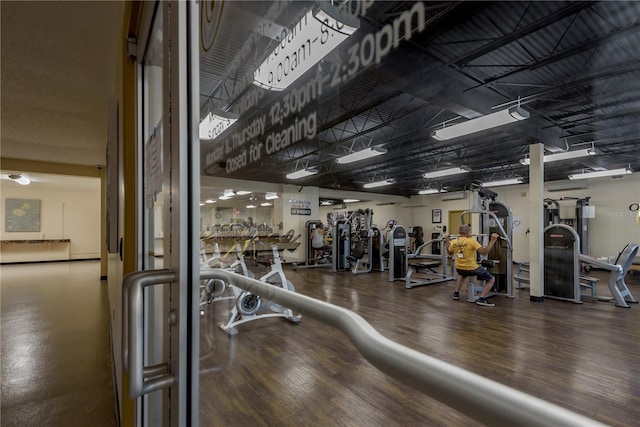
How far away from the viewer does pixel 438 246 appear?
7590mm

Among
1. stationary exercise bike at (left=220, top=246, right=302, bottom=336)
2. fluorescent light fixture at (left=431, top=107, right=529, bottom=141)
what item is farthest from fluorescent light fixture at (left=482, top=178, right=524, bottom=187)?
stationary exercise bike at (left=220, top=246, right=302, bottom=336)

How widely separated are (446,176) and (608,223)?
3.92 m

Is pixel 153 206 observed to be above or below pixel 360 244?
above

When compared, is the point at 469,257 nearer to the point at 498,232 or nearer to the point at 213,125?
the point at 498,232

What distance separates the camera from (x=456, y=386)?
1.05 ft

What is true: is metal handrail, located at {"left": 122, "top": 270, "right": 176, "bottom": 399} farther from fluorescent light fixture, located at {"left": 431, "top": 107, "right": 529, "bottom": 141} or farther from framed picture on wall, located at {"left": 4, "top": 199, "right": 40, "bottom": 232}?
framed picture on wall, located at {"left": 4, "top": 199, "right": 40, "bottom": 232}

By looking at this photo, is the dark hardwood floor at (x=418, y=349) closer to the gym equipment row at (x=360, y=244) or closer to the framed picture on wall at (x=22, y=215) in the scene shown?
the gym equipment row at (x=360, y=244)

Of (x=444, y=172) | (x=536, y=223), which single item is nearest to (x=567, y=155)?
(x=536, y=223)

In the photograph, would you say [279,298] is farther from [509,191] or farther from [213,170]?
[509,191]

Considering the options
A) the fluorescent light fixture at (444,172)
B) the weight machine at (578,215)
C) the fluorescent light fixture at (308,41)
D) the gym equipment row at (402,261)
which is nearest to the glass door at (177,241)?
the fluorescent light fixture at (308,41)

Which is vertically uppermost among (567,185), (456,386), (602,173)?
(602,173)

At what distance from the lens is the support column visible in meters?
5.53

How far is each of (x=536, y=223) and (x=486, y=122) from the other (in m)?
2.64

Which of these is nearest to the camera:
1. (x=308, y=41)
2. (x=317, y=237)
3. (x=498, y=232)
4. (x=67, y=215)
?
(x=308, y=41)
